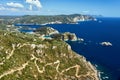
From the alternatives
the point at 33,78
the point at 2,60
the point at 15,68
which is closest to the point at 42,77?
the point at 33,78

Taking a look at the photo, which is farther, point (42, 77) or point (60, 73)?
point (60, 73)

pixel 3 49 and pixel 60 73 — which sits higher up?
pixel 3 49

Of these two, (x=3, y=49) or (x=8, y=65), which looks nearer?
(x=8, y=65)

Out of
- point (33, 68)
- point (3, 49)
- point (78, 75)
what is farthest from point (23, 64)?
point (78, 75)

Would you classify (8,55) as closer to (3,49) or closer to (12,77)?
(3,49)

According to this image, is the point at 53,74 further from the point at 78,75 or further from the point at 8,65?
the point at 8,65

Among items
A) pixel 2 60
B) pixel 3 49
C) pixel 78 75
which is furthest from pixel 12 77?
pixel 78 75

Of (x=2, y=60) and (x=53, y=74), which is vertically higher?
(x=2, y=60)

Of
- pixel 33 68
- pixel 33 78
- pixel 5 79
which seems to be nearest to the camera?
pixel 5 79

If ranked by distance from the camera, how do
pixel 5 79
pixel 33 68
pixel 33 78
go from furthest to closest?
1. pixel 33 68
2. pixel 33 78
3. pixel 5 79
